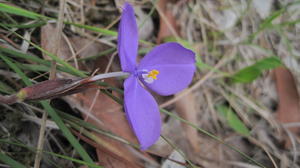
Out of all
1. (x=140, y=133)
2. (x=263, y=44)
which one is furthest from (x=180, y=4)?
(x=140, y=133)

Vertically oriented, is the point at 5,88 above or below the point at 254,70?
above

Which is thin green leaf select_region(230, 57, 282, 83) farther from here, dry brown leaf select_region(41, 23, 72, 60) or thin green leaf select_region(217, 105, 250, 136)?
dry brown leaf select_region(41, 23, 72, 60)

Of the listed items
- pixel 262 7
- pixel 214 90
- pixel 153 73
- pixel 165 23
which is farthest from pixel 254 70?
pixel 153 73

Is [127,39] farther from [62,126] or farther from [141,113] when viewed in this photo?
[62,126]

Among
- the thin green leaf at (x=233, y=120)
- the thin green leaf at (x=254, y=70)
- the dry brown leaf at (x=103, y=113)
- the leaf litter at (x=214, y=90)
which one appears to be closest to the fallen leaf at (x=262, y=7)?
the leaf litter at (x=214, y=90)

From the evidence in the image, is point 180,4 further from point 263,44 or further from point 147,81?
point 147,81

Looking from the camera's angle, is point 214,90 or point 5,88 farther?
point 214,90
